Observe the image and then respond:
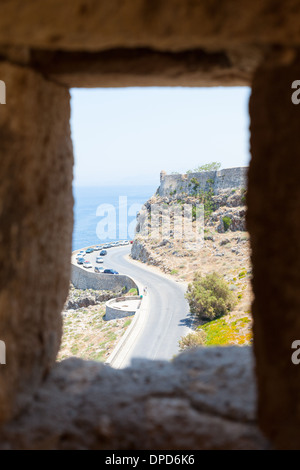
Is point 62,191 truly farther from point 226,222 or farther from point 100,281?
point 226,222

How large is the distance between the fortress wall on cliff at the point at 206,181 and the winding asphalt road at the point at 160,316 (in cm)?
870

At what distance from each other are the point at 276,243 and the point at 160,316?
16.4m

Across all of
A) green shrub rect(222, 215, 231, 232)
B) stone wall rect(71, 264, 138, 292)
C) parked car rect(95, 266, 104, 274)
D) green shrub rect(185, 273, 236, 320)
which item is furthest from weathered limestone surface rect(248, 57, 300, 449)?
green shrub rect(222, 215, 231, 232)

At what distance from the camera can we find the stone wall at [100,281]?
78.2 feet

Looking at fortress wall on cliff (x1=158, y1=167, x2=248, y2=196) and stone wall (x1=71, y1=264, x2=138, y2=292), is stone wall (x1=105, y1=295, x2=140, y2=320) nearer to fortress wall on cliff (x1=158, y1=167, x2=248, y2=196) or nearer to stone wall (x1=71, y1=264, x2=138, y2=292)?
stone wall (x1=71, y1=264, x2=138, y2=292)

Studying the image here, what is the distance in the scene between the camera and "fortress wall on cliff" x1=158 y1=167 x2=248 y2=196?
29584 millimetres

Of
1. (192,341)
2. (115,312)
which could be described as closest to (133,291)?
(115,312)

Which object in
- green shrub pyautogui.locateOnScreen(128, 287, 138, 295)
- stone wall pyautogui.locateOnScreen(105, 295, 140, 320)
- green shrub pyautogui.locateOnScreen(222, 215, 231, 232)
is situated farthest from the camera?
green shrub pyautogui.locateOnScreen(222, 215, 231, 232)

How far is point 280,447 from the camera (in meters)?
1.12

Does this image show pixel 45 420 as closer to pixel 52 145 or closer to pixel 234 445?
pixel 234 445

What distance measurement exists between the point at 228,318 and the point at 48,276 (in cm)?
1509

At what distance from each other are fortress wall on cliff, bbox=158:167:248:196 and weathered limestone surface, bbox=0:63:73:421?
27.2 metres
